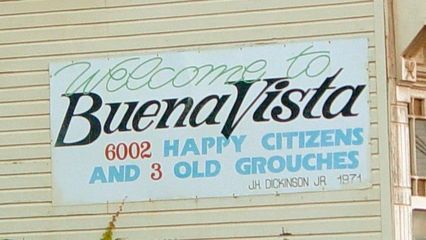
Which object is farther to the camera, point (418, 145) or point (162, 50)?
point (162, 50)

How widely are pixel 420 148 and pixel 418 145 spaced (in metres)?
0.04

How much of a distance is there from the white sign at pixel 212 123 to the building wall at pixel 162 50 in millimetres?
101

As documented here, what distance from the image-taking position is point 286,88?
12992 millimetres

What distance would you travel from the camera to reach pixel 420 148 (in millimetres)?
13156

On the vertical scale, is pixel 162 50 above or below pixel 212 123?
above

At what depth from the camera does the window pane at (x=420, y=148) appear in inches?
516

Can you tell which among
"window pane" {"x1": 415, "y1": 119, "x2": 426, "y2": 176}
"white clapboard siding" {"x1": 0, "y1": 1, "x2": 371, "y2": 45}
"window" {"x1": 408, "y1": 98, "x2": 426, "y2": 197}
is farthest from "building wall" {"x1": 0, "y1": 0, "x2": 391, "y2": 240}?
"window pane" {"x1": 415, "y1": 119, "x2": 426, "y2": 176}

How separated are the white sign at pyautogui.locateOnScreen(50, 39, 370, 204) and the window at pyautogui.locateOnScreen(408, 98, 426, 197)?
574mm

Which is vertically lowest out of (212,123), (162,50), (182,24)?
(212,123)

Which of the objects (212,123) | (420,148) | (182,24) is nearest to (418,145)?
(420,148)

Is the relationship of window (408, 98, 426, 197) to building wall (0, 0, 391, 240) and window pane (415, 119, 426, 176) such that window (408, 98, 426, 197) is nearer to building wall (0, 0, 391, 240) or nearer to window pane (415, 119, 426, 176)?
window pane (415, 119, 426, 176)

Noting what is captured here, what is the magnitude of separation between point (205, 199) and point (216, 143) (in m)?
0.54

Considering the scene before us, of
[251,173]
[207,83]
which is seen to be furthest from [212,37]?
[251,173]

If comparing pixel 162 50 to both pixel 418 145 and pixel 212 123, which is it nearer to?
pixel 212 123
